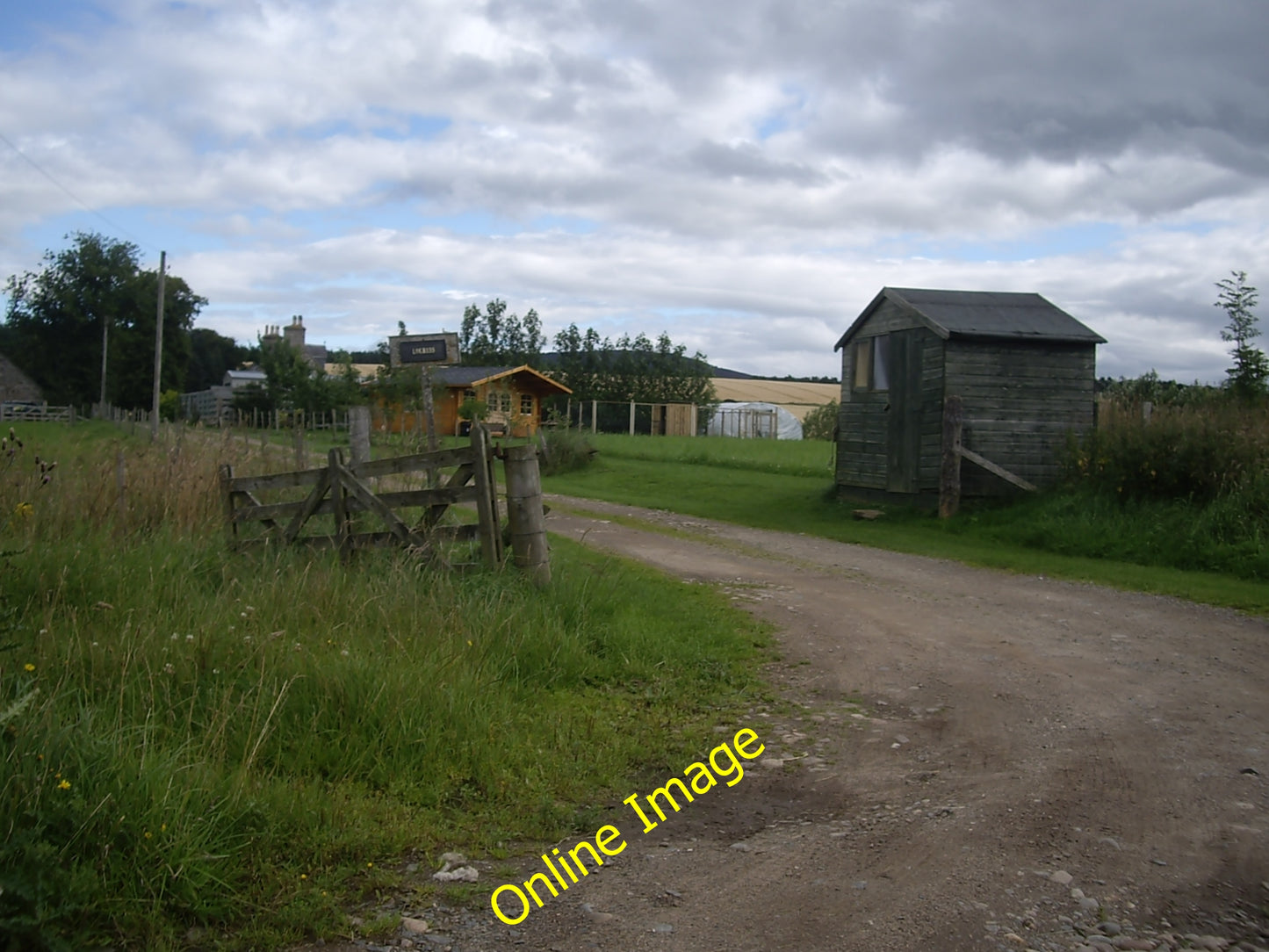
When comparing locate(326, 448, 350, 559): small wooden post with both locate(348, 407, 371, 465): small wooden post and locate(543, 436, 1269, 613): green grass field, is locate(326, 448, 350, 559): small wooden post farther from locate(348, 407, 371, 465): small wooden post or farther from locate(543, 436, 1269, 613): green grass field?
locate(543, 436, 1269, 613): green grass field

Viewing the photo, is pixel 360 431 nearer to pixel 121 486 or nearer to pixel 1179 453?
pixel 121 486

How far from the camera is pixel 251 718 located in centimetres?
509

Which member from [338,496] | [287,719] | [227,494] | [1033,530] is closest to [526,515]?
[338,496]

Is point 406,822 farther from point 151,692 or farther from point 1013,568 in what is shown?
point 1013,568

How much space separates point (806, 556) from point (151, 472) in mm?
7798

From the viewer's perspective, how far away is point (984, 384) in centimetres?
Answer: 1719

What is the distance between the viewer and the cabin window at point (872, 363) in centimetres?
1906

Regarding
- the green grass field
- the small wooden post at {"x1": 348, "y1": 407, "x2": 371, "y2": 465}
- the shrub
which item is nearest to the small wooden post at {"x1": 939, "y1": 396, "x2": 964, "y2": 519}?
the green grass field

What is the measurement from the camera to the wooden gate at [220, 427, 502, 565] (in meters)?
8.88

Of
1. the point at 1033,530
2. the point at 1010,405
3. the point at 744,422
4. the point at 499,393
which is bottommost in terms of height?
the point at 1033,530

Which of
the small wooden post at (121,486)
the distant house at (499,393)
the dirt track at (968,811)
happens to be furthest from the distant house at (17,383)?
the dirt track at (968,811)

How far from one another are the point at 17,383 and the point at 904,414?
8406 cm

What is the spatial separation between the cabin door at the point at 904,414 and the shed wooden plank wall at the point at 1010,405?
93 centimetres

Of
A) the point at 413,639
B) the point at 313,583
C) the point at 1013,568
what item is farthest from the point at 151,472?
the point at 1013,568
